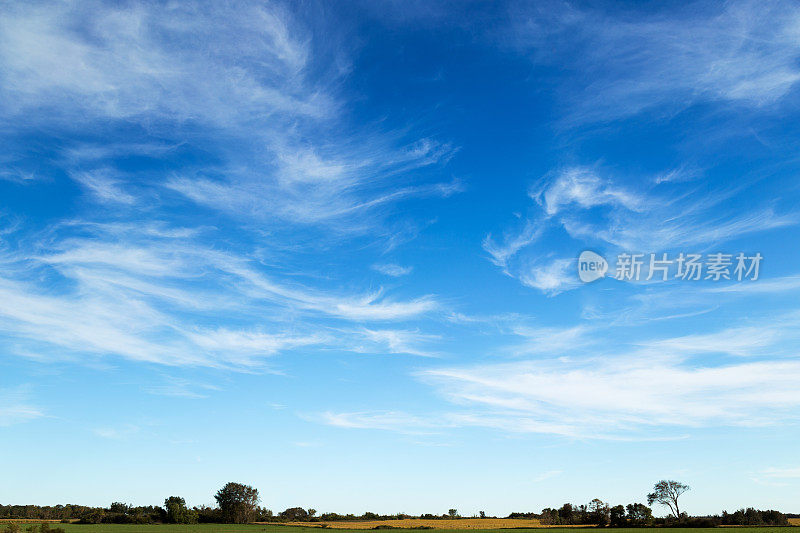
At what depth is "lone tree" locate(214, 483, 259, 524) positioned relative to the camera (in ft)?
573

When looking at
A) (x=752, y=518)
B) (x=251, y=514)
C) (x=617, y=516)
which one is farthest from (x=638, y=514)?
(x=251, y=514)

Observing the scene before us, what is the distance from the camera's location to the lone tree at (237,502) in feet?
573

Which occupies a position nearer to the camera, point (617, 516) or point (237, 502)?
point (617, 516)

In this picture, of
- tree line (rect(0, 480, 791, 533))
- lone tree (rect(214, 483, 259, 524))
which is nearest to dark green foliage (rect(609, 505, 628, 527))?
tree line (rect(0, 480, 791, 533))

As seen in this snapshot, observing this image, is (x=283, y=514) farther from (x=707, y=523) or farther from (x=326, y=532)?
(x=707, y=523)

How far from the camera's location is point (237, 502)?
585 ft

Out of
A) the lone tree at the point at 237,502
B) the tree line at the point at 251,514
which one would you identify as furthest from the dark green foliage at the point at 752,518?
the lone tree at the point at 237,502

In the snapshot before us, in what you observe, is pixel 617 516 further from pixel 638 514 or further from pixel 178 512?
pixel 178 512

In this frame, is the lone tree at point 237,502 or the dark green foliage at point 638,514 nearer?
the dark green foliage at point 638,514

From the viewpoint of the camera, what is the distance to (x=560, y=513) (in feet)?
595

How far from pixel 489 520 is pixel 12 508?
164038 mm

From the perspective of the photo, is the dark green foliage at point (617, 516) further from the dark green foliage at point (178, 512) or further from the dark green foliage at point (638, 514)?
the dark green foliage at point (178, 512)

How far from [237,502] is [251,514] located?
5762mm

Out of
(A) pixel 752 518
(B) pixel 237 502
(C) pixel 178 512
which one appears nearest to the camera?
(A) pixel 752 518
